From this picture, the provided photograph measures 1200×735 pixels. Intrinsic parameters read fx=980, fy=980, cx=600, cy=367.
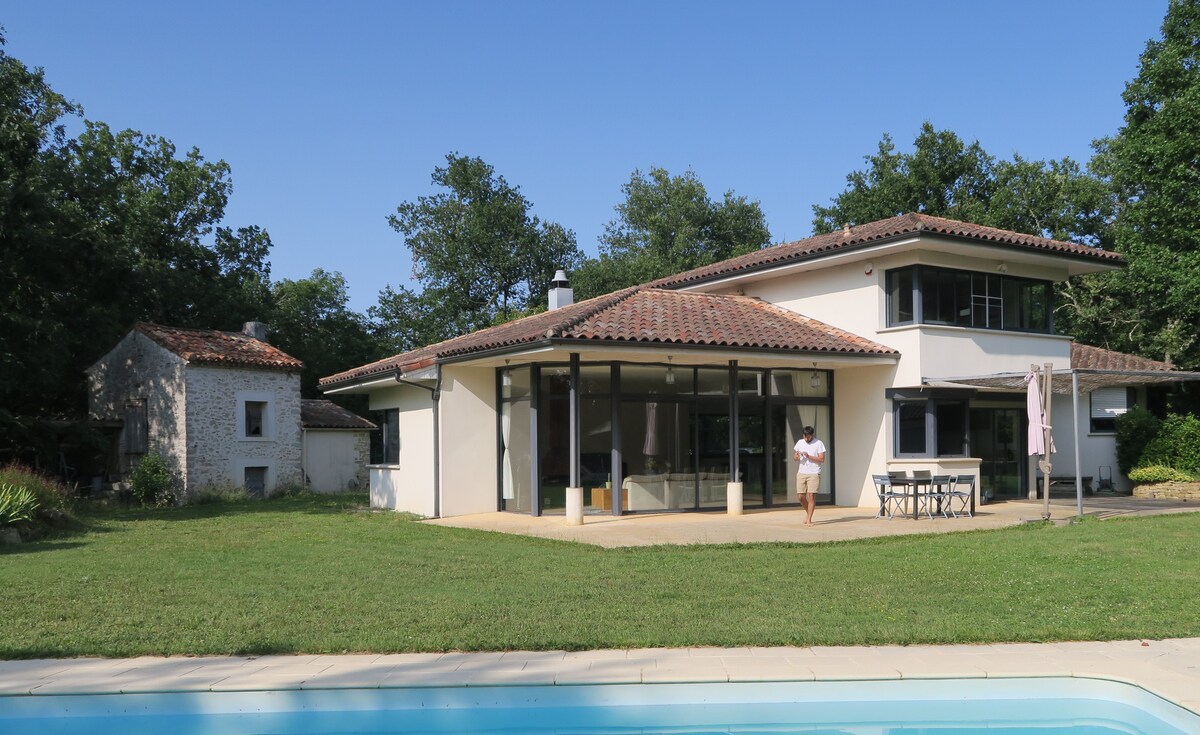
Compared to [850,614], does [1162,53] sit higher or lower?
higher

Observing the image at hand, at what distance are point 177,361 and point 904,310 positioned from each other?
1889cm

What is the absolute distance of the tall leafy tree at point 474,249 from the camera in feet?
167

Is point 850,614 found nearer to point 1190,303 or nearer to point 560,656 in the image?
point 560,656

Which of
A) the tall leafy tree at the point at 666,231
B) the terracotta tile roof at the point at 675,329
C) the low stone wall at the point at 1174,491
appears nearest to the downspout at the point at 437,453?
the terracotta tile roof at the point at 675,329

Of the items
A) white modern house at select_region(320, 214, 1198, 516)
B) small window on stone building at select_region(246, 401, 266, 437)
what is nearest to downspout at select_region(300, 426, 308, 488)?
small window on stone building at select_region(246, 401, 266, 437)

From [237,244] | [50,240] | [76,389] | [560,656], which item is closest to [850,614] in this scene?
[560,656]

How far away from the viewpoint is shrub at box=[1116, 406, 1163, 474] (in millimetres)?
23516

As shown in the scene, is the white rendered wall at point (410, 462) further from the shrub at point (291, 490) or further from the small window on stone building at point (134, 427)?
the small window on stone building at point (134, 427)

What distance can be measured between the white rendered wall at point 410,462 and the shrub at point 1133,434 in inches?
655

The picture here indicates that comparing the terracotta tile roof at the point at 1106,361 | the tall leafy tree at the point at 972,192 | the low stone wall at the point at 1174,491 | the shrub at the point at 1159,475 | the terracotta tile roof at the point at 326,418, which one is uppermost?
the tall leafy tree at the point at 972,192

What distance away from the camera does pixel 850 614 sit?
8.45 m

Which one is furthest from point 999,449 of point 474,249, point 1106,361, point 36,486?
point 474,249

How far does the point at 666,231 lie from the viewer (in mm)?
55062

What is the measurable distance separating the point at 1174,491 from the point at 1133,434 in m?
2.01
